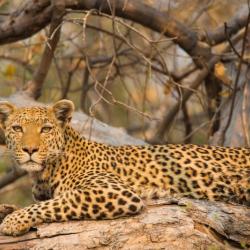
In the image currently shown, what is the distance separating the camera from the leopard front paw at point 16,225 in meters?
8.45

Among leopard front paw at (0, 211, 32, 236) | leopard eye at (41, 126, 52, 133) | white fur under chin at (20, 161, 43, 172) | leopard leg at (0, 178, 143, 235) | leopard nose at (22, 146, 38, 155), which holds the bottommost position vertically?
leopard front paw at (0, 211, 32, 236)

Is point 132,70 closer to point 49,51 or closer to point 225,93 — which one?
point 225,93

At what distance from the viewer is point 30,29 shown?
36.2ft

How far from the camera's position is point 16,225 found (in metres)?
8.47

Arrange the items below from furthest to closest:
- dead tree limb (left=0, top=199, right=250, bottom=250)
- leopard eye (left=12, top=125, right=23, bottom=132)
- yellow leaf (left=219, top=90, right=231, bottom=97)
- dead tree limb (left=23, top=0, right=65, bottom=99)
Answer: yellow leaf (left=219, top=90, right=231, bottom=97)
dead tree limb (left=23, top=0, right=65, bottom=99)
leopard eye (left=12, top=125, right=23, bottom=132)
dead tree limb (left=0, top=199, right=250, bottom=250)

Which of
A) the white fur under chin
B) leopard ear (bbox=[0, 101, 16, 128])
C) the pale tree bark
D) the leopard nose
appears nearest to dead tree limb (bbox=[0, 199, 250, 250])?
the pale tree bark

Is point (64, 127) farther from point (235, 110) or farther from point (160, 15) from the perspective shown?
point (235, 110)

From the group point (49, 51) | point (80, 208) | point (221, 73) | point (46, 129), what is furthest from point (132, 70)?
point (80, 208)

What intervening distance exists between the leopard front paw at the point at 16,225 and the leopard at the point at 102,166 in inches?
2.4

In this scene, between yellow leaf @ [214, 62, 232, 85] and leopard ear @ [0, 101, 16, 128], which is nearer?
leopard ear @ [0, 101, 16, 128]

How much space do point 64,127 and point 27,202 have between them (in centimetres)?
737

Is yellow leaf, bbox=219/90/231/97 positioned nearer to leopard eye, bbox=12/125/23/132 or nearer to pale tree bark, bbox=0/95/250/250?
pale tree bark, bbox=0/95/250/250

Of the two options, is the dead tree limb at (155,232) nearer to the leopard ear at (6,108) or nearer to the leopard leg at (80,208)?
the leopard leg at (80,208)

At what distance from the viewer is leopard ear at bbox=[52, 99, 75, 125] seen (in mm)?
9586
